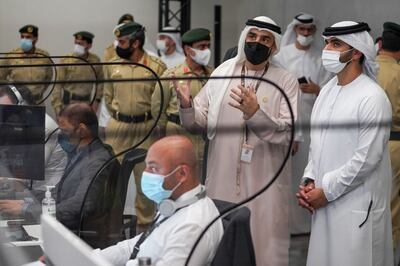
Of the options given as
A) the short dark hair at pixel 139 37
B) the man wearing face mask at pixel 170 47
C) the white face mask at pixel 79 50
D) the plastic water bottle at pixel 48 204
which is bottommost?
the white face mask at pixel 79 50

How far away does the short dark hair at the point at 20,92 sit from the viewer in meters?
2.91

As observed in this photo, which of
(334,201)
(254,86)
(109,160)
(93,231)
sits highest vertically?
(254,86)

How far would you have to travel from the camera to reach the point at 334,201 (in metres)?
3.42

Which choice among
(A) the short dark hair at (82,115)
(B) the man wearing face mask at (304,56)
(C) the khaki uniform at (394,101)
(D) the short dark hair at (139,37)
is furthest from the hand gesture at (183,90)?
(D) the short dark hair at (139,37)

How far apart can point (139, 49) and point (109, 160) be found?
3.63 metres

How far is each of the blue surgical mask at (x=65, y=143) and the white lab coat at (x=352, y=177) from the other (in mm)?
1062

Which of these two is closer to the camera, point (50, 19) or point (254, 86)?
point (254, 86)

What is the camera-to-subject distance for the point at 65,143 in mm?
2477

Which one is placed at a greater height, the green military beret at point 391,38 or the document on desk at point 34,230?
the green military beret at point 391,38

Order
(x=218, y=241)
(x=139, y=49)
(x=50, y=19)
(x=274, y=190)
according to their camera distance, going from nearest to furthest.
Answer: (x=218, y=241) < (x=274, y=190) < (x=139, y=49) < (x=50, y=19)

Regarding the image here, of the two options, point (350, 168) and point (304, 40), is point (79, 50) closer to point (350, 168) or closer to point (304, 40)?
point (304, 40)

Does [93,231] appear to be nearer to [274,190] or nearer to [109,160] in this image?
[109,160]

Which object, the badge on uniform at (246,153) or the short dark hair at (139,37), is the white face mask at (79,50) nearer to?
the short dark hair at (139,37)

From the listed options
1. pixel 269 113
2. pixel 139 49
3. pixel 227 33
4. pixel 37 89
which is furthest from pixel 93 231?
pixel 227 33
